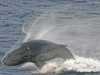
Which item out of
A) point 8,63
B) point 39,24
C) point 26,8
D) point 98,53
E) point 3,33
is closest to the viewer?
point 8,63

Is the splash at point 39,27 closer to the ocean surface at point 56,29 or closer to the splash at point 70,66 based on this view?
the ocean surface at point 56,29

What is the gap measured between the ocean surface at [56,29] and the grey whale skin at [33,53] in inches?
21.4

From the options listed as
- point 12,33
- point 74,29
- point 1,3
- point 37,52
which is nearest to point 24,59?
point 37,52

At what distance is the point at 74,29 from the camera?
27922mm

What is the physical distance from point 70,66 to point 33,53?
218cm

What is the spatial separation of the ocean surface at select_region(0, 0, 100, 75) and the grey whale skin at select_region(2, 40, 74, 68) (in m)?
0.54

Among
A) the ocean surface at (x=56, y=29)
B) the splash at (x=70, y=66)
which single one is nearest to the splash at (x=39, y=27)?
the ocean surface at (x=56, y=29)

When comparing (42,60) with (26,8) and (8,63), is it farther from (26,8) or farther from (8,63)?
(26,8)

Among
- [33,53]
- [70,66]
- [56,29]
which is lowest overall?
[56,29]

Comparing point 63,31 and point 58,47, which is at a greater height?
point 58,47

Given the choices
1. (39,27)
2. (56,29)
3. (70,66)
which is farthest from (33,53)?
(39,27)

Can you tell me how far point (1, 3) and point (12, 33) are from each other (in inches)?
406

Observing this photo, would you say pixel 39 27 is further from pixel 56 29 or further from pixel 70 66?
pixel 70 66

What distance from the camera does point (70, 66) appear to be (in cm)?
1889
